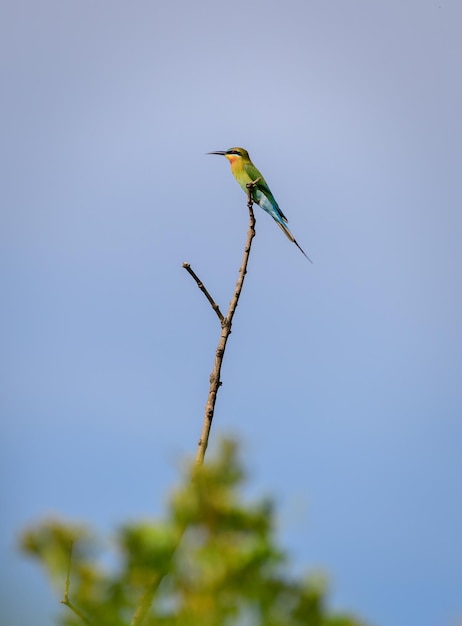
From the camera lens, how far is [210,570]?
125 centimetres

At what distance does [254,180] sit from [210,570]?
1063cm

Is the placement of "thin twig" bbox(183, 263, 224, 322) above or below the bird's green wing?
below

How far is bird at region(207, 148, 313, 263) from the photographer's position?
33.4 feet

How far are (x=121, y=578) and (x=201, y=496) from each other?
0.19 meters

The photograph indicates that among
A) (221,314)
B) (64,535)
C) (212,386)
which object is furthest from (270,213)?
(64,535)

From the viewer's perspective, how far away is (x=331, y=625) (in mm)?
1312

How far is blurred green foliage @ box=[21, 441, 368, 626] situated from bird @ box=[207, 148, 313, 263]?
317 inches

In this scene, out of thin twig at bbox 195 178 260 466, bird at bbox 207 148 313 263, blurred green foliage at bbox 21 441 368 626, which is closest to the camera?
blurred green foliage at bbox 21 441 368 626

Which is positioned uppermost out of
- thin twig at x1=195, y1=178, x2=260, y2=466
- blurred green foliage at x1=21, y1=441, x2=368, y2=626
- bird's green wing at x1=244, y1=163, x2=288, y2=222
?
bird's green wing at x1=244, y1=163, x2=288, y2=222

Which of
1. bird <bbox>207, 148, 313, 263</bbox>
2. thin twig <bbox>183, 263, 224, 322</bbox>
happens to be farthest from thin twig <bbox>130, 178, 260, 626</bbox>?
bird <bbox>207, 148, 313, 263</bbox>

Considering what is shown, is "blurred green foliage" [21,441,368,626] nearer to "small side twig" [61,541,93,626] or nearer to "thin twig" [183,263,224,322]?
"small side twig" [61,541,93,626]

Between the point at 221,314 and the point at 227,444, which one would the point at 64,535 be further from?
the point at 221,314

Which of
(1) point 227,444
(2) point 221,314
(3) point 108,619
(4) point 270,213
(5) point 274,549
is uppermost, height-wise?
(4) point 270,213

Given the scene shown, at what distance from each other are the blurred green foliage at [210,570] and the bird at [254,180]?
805 cm
